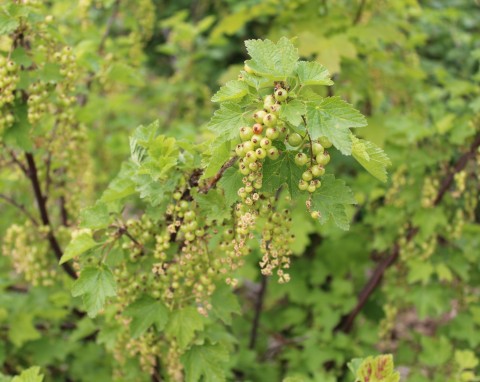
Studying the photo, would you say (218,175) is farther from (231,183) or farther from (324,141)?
(324,141)

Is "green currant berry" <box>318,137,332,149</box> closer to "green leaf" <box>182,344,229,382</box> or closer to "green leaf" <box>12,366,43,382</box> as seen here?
"green leaf" <box>182,344,229,382</box>

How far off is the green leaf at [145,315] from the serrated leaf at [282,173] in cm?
69

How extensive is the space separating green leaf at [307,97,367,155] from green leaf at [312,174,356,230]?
0.72 feet

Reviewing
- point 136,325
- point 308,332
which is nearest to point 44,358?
point 136,325

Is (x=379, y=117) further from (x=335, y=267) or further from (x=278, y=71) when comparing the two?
(x=278, y=71)

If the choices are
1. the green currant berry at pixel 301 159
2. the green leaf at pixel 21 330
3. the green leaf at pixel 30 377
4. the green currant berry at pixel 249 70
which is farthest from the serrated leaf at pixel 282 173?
the green leaf at pixel 21 330

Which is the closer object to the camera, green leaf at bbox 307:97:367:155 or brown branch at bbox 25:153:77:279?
green leaf at bbox 307:97:367:155

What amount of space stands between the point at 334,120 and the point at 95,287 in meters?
0.99

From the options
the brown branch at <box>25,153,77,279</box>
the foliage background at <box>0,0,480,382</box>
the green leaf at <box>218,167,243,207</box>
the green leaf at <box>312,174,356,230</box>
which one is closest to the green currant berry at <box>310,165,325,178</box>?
the green leaf at <box>312,174,356,230</box>

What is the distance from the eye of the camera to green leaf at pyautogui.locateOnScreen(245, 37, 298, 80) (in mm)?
1497

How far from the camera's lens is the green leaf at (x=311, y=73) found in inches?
58.9

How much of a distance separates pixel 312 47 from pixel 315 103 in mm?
2001

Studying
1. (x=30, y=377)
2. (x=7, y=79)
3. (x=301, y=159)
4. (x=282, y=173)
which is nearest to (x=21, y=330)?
(x=30, y=377)

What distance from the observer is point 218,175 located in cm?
180
